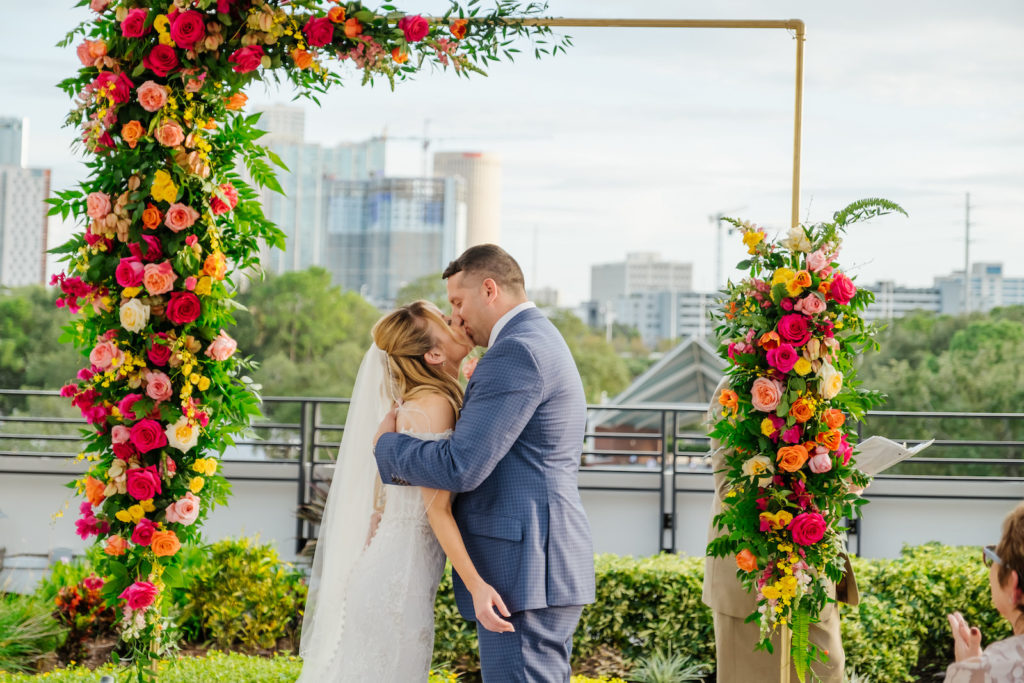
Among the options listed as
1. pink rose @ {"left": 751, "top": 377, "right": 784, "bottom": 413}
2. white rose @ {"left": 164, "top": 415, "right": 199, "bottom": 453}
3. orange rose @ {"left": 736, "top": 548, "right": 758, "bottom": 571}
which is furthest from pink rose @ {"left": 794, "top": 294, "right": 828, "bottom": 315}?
white rose @ {"left": 164, "top": 415, "right": 199, "bottom": 453}

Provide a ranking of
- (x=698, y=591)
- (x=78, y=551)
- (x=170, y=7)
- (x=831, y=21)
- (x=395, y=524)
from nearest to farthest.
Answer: (x=395, y=524) → (x=170, y=7) → (x=698, y=591) → (x=78, y=551) → (x=831, y=21)

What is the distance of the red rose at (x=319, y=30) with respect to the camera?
361 centimetres

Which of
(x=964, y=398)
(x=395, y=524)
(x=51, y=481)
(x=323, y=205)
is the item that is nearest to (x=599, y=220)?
(x=323, y=205)

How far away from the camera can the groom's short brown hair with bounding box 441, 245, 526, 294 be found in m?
2.89

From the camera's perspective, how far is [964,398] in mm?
35469

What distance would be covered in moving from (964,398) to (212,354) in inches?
1435

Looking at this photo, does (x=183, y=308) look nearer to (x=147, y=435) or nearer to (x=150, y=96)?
(x=147, y=435)

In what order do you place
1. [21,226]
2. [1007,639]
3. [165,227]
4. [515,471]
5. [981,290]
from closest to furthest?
1. [1007,639]
2. [515,471]
3. [165,227]
4. [981,290]
5. [21,226]

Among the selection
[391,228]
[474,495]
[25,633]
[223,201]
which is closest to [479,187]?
[391,228]

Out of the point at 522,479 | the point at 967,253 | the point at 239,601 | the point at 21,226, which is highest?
the point at 967,253

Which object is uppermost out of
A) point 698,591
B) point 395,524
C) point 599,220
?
point 599,220

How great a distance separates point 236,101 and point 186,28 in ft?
1.14

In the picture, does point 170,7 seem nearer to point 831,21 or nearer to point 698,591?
point 698,591

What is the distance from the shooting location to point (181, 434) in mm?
3564
